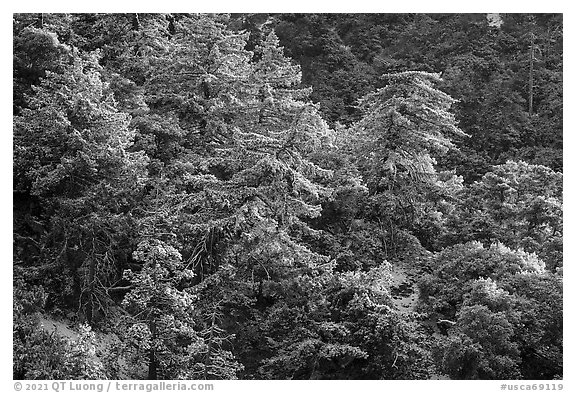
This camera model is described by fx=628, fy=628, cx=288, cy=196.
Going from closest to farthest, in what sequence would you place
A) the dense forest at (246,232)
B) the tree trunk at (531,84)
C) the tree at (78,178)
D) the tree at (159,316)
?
the tree at (159,316) → the dense forest at (246,232) → the tree at (78,178) → the tree trunk at (531,84)

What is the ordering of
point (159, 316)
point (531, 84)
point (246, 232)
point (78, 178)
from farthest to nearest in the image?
point (531, 84)
point (78, 178)
point (246, 232)
point (159, 316)

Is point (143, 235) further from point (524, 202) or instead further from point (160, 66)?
point (524, 202)

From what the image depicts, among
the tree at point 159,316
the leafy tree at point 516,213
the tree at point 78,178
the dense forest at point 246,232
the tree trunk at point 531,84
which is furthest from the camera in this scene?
the tree trunk at point 531,84

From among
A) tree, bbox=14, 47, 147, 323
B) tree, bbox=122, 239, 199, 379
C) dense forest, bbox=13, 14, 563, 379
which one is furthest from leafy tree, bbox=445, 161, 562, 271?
tree, bbox=14, 47, 147, 323

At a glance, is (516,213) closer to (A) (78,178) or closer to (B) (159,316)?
(B) (159,316)

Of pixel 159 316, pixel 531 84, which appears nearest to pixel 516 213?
pixel 159 316

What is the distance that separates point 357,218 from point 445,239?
2570mm

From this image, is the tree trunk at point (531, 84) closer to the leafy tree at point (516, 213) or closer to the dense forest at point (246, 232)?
the dense forest at point (246, 232)

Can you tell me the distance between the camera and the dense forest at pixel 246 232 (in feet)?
43.4

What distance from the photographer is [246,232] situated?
564 inches

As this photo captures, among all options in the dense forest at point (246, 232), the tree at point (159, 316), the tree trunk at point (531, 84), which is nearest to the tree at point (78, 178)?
the dense forest at point (246, 232)

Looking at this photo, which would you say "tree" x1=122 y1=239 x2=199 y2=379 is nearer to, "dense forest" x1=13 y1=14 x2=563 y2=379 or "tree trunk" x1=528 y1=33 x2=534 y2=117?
"dense forest" x1=13 y1=14 x2=563 y2=379

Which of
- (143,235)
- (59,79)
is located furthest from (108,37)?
(143,235)

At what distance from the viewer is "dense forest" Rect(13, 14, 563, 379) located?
1323 cm
